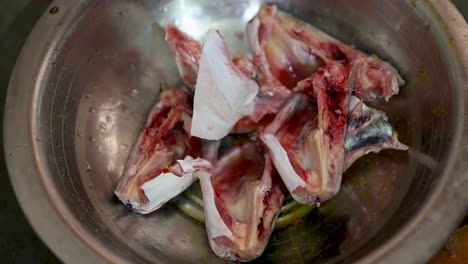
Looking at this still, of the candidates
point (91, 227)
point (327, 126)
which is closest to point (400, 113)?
point (327, 126)

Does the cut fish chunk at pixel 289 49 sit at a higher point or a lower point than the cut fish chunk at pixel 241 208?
higher

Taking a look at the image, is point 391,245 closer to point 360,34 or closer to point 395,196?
point 395,196

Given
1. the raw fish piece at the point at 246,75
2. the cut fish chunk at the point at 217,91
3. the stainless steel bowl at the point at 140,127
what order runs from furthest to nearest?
the raw fish piece at the point at 246,75 < the cut fish chunk at the point at 217,91 < the stainless steel bowl at the point at 140,127

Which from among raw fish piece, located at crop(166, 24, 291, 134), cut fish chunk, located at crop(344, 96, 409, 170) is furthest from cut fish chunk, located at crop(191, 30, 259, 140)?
cut fish chunk, located at crop(344, 96, 409, 170)

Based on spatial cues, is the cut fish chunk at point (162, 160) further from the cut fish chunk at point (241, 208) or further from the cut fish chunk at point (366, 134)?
the cut fish chunk at point (366, 134)

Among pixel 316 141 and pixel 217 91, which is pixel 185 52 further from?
pixel 316 141

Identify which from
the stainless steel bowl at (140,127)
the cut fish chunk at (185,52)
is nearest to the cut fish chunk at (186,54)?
the cut fish chunk at (185,52)
